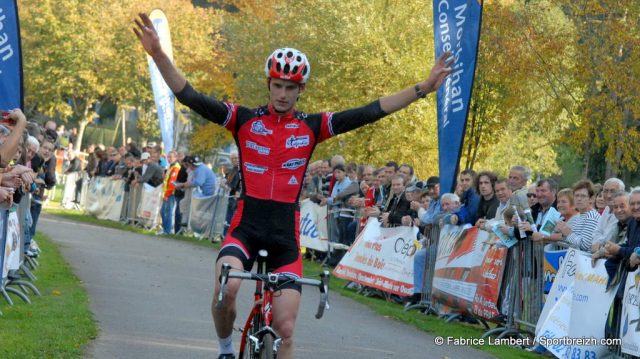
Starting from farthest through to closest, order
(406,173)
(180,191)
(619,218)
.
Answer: (180,191)
(406,173)
(619,218)

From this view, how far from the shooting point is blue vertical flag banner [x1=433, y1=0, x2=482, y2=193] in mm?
16688

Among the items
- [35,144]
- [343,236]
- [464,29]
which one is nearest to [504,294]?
[464,29]

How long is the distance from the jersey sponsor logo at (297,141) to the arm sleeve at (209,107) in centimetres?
40

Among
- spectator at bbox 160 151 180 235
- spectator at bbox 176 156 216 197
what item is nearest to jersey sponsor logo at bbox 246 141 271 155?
spectator at bbox 176 156 216 197

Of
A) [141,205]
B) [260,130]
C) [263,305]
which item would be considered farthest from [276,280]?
[141,205]

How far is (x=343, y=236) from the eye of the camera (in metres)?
21.9

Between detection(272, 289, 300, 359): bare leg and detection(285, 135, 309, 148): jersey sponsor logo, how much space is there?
102 cm

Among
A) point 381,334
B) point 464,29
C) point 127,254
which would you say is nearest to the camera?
point 381,334

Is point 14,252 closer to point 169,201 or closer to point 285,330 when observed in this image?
point 285,330

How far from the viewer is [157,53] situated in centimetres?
761

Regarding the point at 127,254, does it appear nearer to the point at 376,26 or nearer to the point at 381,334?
the point at 381,334

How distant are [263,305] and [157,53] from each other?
1752 mm

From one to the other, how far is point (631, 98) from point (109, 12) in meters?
43.6

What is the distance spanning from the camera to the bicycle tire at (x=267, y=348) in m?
7.17
